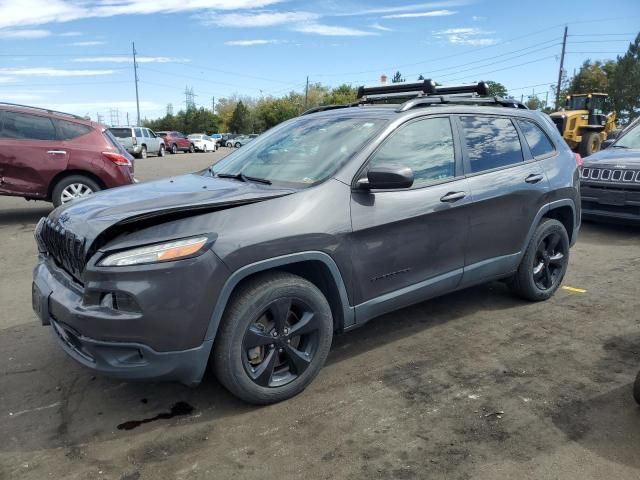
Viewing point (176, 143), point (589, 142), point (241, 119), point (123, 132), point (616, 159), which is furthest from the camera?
point (241, 119)

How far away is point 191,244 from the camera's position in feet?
8.97

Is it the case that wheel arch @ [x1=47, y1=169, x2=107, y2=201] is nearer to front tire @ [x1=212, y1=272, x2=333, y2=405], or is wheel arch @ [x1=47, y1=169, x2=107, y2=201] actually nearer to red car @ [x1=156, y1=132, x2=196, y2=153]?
front tire @ [x1=212, y1=272, x2=333, y2=405]

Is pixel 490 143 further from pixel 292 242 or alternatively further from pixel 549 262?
pixel 292 242

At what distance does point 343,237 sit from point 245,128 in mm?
88868

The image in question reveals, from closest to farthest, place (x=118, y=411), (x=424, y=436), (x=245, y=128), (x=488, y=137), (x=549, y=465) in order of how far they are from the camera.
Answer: (x=549, y=465), (x=424, y=436), (x=118, y=411), (x=488, y=137), (x=245, y=128)

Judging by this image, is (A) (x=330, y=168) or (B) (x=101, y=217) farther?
(A) (x=330, y=168)

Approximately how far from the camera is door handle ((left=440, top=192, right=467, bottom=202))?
12.5 ft

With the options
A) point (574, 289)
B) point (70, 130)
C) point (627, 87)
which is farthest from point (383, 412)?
point (627, 87)

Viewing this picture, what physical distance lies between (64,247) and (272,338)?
1.30 meters

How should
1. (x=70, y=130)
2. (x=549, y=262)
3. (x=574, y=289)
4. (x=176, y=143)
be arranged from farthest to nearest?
(x=176, y=143) < (x=70, y=130) < (x=574, y=289) < (x=549, y=262)

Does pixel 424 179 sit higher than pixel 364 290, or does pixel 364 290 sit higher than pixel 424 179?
pixel 424 179

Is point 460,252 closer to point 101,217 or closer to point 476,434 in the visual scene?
point 476,434

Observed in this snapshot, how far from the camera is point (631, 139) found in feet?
28.8

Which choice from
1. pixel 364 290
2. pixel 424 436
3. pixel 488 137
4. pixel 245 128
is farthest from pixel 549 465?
pixel 245 128
